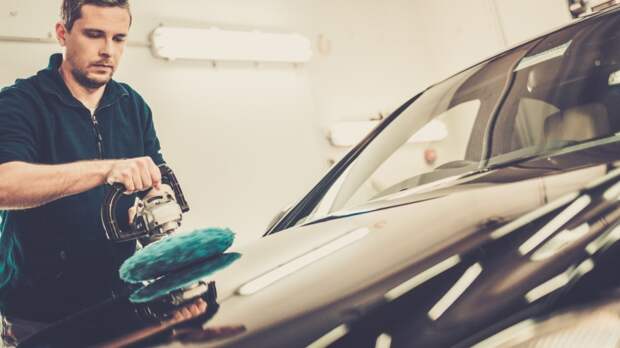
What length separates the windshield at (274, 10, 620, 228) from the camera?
36.0 inches

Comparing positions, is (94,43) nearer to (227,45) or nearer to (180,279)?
(180,279)

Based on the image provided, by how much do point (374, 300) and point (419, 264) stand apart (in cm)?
7

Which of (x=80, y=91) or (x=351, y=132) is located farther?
(x=351, y=132)

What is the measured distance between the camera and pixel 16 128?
3.84 feet

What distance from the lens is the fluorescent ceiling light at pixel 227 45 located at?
253cm

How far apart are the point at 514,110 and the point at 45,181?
1224 millimetres

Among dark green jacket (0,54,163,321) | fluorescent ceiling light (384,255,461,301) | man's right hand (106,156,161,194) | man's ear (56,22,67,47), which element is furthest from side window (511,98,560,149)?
man's ear (56,22,67,47)

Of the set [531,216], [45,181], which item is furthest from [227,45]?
[531,216]

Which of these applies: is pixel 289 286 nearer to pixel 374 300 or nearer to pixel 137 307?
pixel 374 300

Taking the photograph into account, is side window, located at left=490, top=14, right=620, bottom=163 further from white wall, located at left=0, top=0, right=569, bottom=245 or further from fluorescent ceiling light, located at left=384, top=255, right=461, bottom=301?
white wall, located at left=0, top=0, right=569, bottom=245

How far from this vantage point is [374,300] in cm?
43

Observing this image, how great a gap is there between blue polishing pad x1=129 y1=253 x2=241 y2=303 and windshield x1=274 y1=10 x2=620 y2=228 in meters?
0.31

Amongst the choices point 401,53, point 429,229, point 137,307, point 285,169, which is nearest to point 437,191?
point 429,229

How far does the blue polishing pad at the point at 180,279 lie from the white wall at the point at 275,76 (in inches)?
72.8
